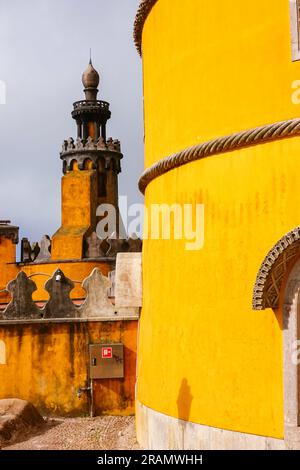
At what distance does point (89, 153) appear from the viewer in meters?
32.9

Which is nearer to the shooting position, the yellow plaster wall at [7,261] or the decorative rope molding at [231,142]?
the decorative rope molding at [231,142]

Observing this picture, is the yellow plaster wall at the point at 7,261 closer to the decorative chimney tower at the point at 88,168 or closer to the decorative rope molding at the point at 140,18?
the decorative chimney tower at the point at 88,168

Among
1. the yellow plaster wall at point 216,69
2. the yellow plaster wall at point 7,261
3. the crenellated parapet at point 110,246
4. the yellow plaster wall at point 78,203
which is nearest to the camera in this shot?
the yellow plaster wall at point 216,69

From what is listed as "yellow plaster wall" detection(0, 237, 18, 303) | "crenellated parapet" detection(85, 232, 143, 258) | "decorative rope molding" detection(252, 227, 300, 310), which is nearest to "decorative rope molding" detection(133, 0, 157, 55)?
"decorative rope molding" detection(252, 227, 300, 310)

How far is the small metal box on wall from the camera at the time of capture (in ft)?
41.2

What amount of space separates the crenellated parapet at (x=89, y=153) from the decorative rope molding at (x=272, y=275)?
2633 centimetres

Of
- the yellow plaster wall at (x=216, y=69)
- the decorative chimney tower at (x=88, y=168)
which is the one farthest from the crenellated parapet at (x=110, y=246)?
the yellow plaster wall at (x=216, y=69)

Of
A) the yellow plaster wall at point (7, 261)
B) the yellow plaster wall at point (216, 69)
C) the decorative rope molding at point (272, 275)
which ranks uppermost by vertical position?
the yellow plaster wall at point (216, 69)

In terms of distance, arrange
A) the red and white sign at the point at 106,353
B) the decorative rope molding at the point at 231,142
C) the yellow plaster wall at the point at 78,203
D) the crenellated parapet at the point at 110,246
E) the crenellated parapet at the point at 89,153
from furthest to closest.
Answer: the crenellated parapet at the point at 89,153
the yellow plaster wall at the point at 78,203
the crenellated parapet at the point at 110,246
the red and white sign at the point at 106,353
the decorative rope molding at the point at 231,142

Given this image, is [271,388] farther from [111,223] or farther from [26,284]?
[111,223]

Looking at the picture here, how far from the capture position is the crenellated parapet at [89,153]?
32812mm

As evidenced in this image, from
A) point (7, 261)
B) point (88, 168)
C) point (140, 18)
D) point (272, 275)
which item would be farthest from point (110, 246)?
point (272, 275)

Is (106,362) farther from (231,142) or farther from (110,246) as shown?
(110,246)

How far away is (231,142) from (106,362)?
6.21m
